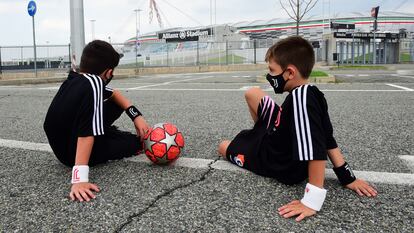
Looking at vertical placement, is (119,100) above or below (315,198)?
above

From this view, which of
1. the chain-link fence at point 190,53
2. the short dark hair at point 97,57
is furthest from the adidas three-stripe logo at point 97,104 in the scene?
the chain-link fence at point 190,53

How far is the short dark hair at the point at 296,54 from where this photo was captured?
222cm

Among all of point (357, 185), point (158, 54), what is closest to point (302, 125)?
point (357, 185)

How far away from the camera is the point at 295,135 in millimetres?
2143

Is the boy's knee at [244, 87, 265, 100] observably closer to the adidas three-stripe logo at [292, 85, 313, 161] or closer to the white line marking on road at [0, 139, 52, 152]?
the adidas three-stripe logo at [292, 85, 313, 161]

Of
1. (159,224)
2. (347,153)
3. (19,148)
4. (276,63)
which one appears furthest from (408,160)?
(19,148)

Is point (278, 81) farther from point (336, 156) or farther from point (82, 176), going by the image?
point (82, 176)

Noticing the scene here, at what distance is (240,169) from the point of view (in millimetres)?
2791

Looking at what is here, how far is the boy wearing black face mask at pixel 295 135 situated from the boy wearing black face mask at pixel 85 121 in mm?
1055

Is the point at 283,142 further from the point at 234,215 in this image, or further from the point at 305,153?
the point at 234,215

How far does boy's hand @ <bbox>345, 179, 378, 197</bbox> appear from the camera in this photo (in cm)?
233

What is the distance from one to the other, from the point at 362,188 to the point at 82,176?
176 centimetres

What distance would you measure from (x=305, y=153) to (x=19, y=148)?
2.80m

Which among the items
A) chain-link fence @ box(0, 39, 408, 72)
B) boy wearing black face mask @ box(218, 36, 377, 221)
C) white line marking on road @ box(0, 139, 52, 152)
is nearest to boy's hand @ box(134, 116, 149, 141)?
boy wearing black face mask @ box(218, 36, 377, 221)
